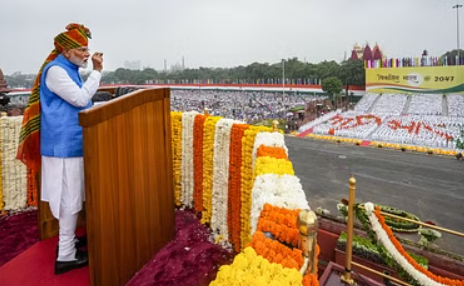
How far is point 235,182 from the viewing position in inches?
147

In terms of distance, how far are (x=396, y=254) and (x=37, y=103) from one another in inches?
137

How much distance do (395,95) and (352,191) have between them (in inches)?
1409

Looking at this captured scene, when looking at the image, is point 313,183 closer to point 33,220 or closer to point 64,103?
Answer: point 33,220

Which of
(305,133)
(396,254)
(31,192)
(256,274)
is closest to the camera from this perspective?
(256,274)

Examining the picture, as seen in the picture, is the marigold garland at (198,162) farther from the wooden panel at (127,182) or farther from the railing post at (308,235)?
the railing post at (308,235)

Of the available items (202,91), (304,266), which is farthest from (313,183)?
(202,91)

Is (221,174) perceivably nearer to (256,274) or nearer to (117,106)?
(117,106)

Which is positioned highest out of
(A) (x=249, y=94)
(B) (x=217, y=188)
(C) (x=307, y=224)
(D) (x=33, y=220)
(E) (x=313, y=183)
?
(A) (x=249, y=94)

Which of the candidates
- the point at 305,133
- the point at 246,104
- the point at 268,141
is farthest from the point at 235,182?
the point at 246,104

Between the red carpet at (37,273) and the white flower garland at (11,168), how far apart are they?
6.87ft

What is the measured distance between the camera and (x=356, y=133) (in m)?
20.8

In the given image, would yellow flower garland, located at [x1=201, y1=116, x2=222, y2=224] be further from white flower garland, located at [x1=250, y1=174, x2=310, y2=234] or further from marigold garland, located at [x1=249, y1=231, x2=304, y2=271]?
marigold garland, located at [x1=249, y1=231, x2=304, y2=271]

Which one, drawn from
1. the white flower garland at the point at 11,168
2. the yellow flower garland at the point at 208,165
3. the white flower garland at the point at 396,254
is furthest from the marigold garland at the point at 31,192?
the white flower garland at the point at 396,254

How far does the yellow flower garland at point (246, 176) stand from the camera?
134 inches
